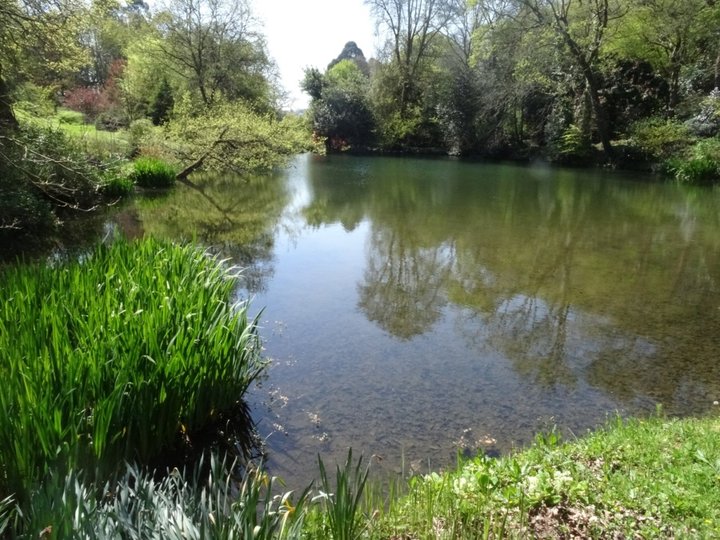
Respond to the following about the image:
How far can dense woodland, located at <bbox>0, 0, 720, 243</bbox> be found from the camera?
1238 cm

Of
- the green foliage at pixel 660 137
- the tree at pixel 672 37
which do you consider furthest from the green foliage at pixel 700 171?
the tree at pixel 672 37

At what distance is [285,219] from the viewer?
1299 centimetres

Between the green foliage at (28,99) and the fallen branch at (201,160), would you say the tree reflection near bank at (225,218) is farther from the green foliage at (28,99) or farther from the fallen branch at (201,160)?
the green foliage at (28,99)

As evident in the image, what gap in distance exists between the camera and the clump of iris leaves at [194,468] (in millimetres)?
1977

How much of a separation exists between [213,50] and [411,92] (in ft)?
51.3

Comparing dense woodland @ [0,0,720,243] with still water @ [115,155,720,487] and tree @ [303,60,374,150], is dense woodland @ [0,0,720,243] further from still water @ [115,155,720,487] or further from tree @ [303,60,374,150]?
still water @ [115,155,720,487]

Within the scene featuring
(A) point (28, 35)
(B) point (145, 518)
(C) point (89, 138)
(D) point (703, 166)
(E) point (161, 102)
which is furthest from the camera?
(E) point (161, 102)

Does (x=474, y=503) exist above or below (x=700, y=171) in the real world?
below

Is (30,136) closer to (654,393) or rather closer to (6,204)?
(6,204)

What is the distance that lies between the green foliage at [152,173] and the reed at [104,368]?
39.6ft

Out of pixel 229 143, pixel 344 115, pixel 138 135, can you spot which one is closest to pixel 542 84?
pixel 344 115

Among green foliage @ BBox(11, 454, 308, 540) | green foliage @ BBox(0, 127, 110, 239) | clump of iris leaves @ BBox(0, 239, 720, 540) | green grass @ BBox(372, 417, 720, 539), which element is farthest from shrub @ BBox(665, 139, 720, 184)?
green foliage @ BBox(11, 454, 308, 540)

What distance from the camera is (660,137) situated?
73.2 ft

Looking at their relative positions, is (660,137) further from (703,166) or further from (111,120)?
(111,120)
